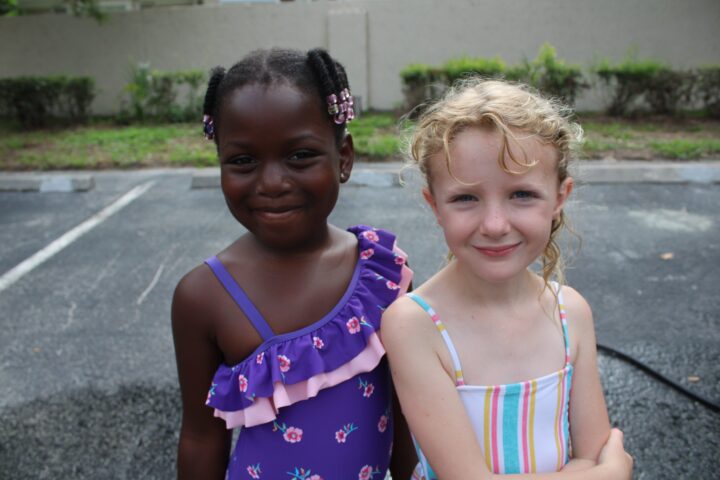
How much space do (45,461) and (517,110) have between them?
7.64ft

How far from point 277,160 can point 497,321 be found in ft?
1.92

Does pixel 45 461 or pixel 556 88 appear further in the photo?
pixel 556 88

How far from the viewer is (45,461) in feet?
8.43

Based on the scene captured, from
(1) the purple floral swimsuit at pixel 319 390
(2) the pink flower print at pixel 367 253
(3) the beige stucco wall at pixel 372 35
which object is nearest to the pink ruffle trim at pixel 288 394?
(1) the purple floral swimsuit at pixel 319 390

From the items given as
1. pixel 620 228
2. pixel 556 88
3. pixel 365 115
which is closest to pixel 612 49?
pixel 556 88

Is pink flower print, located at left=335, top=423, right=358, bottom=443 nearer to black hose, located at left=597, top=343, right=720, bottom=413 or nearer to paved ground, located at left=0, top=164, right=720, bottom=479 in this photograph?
paved ground, located at left=0, top=164, right=720, bottom=479

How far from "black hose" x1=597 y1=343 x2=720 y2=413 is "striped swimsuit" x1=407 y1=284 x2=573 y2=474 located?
1792mm

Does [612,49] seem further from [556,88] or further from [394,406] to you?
[394,406]

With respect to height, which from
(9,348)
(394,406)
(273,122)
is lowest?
(9,348)

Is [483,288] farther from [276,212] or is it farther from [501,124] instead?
[276,212]

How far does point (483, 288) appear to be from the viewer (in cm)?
141

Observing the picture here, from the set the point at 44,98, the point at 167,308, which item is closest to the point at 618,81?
the point at 167,308

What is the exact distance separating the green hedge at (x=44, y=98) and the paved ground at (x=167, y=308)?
486 centimetres

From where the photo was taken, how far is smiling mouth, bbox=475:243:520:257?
130 centimetres
